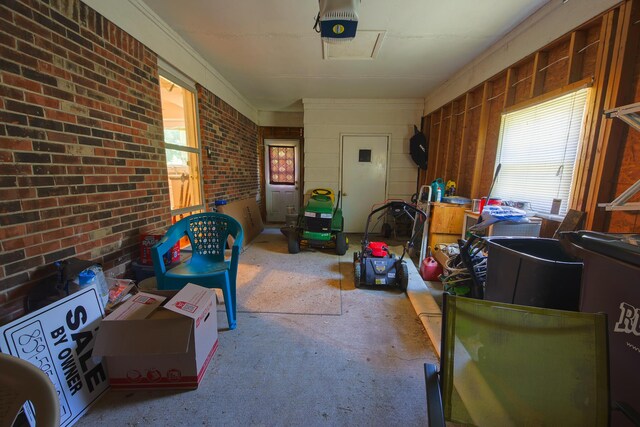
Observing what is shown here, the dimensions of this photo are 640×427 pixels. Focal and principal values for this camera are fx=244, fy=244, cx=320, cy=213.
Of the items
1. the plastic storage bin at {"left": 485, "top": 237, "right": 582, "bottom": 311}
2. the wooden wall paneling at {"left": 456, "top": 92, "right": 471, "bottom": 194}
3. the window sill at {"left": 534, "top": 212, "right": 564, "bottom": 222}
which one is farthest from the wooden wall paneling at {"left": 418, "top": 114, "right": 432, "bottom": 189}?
the plastic storage bin at {"left": 485, "top": 237, "right": 582, "bottom": 311}

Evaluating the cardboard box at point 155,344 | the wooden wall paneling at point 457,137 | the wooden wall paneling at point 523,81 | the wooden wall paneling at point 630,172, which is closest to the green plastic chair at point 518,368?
the cardboard box at point 155,344

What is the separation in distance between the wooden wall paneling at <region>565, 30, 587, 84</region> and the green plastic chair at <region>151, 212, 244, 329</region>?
289 centimetres

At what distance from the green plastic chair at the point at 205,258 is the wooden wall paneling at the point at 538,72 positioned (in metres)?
2.91

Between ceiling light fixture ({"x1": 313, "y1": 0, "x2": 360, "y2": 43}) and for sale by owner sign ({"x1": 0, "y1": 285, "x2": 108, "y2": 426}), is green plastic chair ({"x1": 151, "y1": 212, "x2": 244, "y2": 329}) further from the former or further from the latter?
ceiling light fixture ({"x1": 313, "y1": 0, "x2": 360, "y2": 43})

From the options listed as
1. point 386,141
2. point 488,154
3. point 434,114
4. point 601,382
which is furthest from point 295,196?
point 601,382

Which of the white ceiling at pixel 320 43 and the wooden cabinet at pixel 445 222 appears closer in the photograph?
the white ceiling at pixel 320 43

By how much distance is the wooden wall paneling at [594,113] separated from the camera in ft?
5.28

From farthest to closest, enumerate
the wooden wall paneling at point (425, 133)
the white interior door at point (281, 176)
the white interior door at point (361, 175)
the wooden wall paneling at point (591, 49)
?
1. the white interior door at point (281, 176)
2. the white interior door at point (361, 175)
3. the wooden wall paneling at point (425, 133)
4. the wooden wall paneling at point (591, 49)

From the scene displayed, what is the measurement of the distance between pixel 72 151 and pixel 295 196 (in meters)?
4.56

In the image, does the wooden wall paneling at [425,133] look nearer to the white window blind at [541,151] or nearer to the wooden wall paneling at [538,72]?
the white window blind at [541,151]

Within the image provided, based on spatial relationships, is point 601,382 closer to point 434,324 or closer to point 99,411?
point 434,324

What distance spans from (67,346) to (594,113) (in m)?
3.48

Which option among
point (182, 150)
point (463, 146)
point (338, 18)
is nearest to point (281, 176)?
point (182, 150)

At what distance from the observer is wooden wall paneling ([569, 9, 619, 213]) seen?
1.61m
